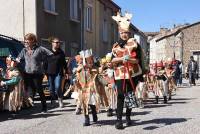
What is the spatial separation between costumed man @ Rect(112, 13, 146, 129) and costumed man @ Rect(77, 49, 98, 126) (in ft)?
1.95

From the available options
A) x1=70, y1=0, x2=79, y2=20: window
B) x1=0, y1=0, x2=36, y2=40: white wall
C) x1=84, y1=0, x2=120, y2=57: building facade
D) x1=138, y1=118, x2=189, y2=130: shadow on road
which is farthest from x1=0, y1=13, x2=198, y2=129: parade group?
x1=84, y1=0, x2=120, y2=57: building facade

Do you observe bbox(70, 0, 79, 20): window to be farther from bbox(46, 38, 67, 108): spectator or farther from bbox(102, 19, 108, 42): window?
bbox(46, 38, 67, 108): spectator

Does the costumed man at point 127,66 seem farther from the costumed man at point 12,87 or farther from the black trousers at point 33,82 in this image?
the black trousers at point 33,82

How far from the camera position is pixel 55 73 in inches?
560

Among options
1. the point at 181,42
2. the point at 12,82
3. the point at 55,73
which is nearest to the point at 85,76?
the point at 12,82

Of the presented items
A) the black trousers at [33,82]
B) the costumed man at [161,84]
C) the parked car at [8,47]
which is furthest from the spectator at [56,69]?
the costumed man at [161,84]

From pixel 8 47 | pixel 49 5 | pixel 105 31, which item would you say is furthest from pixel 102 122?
pixel 105 31

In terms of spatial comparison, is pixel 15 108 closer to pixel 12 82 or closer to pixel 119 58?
pixel 12 82

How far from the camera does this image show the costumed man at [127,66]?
10.0 metres

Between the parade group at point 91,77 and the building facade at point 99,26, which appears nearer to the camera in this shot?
the parade group at point 91,77

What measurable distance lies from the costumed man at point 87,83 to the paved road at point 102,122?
349 millimetres

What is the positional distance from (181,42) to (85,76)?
5255 centimetres

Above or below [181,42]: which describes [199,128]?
below

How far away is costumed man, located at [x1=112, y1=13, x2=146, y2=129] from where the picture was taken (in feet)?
32.8
